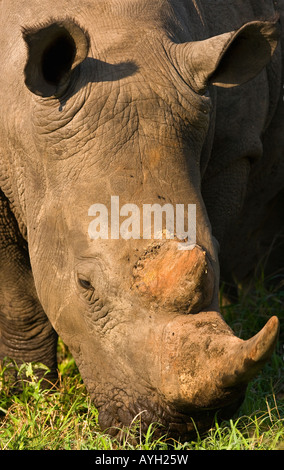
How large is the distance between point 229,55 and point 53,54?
1.04 meters

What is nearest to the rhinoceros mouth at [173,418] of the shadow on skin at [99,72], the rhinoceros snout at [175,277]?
the rhinoceros snout at [175,277]

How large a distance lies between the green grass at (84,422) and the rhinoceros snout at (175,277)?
2.28 feet

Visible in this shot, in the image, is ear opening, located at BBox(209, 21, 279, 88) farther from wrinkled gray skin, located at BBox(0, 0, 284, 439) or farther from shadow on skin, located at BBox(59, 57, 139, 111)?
shadow on skin, located at BBox(59, 57, 139, 111)

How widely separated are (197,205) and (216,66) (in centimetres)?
79

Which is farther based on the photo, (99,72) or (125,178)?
(99,72)

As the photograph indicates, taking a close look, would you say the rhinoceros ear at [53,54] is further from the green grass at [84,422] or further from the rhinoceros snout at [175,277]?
the green grass at [84,422]

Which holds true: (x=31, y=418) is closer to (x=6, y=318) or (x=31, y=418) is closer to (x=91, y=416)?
(x=91, y=416)

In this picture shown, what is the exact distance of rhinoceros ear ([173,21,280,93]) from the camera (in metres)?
4.95

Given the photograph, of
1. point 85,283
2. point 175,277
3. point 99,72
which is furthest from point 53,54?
point 175,277

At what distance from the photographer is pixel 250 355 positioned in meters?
4.05

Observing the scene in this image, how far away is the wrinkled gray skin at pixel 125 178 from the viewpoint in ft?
14.6

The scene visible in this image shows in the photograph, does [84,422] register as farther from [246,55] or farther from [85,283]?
[246,55]

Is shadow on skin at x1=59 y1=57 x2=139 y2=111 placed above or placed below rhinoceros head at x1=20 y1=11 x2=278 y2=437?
above

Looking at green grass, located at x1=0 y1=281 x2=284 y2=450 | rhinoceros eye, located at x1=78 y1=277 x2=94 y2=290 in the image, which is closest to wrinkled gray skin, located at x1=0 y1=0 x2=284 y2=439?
rhinoceros eye, located at x1=78 y1=277 x2=94 y2=290
